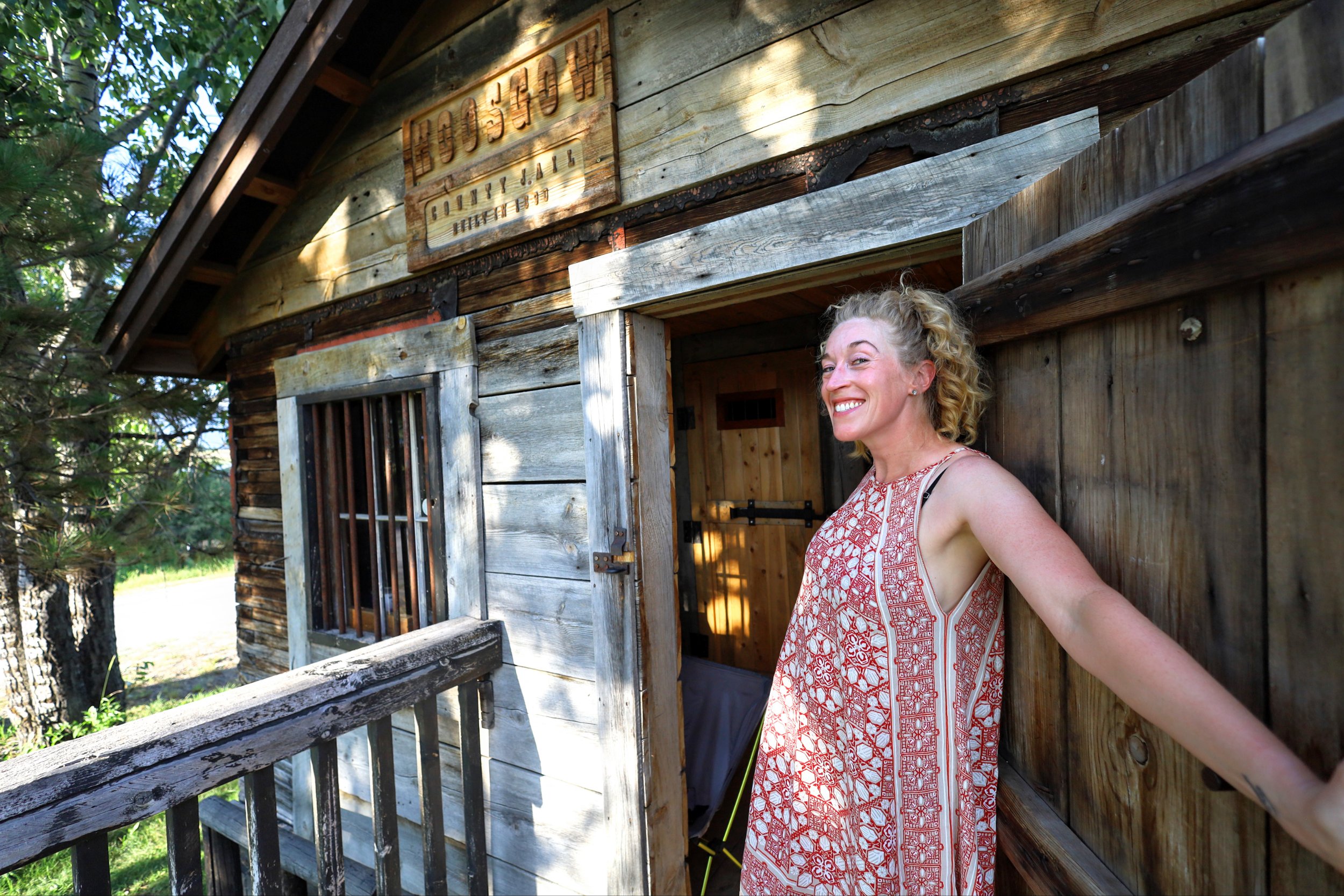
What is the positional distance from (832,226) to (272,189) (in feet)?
9.92

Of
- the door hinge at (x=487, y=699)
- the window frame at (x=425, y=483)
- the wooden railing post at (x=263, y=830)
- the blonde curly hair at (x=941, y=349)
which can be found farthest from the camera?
the window frame at (x=425, y=483)

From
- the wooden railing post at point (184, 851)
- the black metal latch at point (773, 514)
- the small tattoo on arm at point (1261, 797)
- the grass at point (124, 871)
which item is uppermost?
the small tattoo on arm at point (1261, 797)

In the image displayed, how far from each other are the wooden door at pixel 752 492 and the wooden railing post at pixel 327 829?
257cm

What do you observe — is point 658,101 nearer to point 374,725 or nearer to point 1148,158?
point 1148,158

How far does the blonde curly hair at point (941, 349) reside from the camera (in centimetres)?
134

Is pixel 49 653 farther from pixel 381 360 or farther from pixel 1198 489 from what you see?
pixel 1198 489

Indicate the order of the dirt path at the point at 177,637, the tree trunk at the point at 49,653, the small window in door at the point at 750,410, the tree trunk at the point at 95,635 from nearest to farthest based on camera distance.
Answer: the small window in door at the point at 750,410
the tree trunk at the point at 49,653
the tree trunk at the point at 95,635
the dirt path at the point at 177,637

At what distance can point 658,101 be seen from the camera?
2078 millimetres

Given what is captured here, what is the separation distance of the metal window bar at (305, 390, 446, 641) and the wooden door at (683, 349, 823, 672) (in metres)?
1.89

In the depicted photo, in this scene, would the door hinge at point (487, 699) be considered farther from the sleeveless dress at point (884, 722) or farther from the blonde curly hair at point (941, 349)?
the blonde curly hair at point (941, 349)

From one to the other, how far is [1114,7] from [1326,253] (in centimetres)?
108

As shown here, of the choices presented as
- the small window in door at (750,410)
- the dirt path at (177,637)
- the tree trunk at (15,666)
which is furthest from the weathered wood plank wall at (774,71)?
the dirt path at (177,637)

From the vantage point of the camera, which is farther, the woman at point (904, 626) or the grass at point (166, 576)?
the grass at point (166, 576)

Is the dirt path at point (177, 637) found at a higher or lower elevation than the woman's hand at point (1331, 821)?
lower
